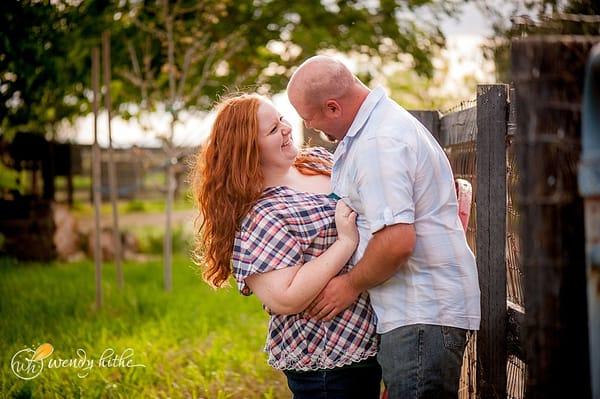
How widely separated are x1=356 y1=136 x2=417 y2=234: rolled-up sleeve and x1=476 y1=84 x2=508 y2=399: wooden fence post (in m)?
0.62

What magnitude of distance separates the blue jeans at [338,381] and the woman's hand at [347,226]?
1.51 feet

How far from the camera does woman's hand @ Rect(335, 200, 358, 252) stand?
255 centimetres

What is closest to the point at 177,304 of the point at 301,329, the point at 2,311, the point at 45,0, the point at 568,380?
the point at 2,311

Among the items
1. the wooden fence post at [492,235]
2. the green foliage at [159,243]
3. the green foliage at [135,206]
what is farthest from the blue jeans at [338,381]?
the green foliage at [135,206]

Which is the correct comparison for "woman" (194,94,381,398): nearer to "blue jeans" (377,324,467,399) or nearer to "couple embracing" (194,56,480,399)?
"couple embracing" (194,56,480,399)

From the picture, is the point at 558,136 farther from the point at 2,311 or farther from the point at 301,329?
the point at 2,311

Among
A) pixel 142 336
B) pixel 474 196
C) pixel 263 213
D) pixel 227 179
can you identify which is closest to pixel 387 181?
pixel 263 213

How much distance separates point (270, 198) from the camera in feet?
9.02

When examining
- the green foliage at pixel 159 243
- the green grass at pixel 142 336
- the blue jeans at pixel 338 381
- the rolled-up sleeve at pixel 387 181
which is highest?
the rolled-up sleeve at pixel 387 181

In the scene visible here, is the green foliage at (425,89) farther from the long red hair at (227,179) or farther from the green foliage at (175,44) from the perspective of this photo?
the long red hair at (227,179)

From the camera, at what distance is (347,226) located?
2.55 m

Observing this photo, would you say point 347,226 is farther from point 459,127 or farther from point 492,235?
point 459,127

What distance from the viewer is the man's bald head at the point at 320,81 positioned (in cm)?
254

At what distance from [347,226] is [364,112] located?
1.29ft
